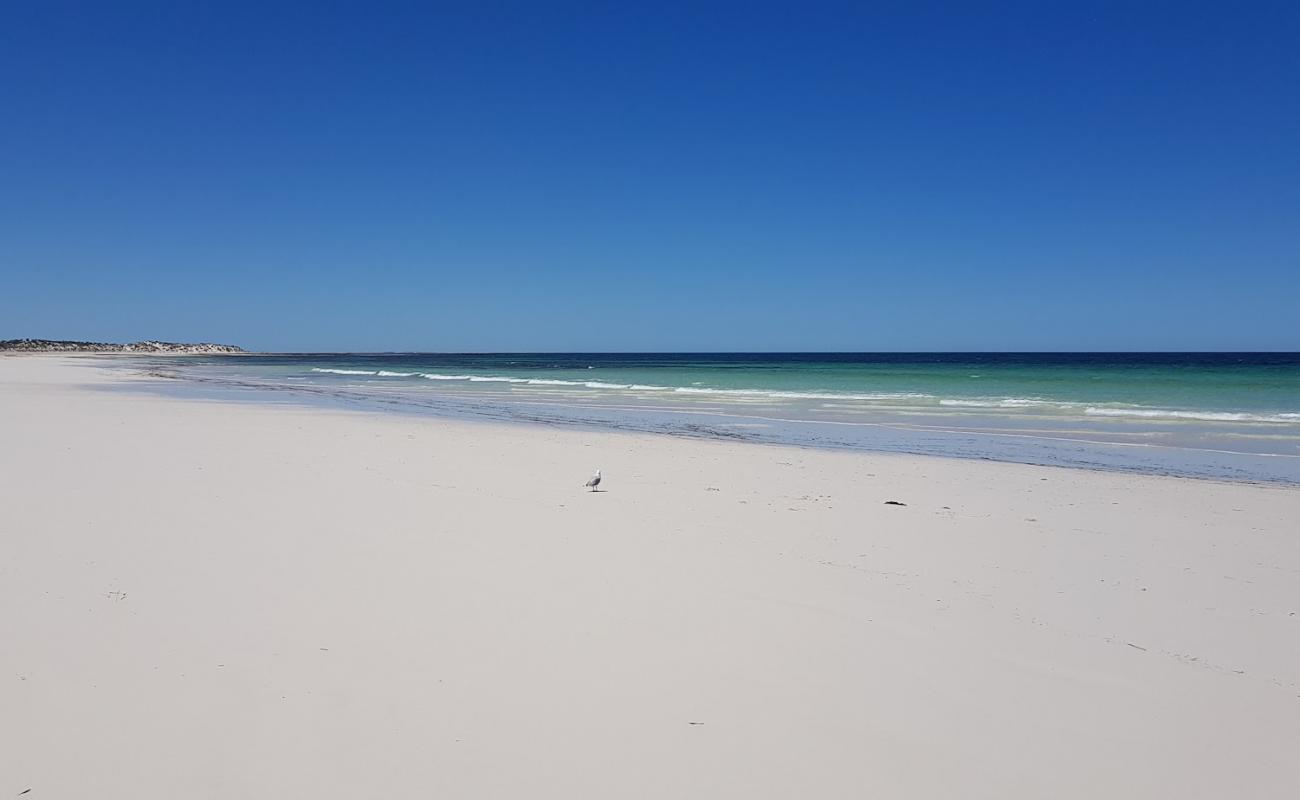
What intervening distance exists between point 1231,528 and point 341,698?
26.7ft

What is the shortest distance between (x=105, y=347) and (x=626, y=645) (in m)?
160

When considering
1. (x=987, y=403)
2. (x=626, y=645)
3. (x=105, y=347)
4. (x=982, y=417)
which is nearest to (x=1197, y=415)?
(x=982, y=417)

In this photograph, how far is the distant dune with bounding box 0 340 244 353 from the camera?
114 metres

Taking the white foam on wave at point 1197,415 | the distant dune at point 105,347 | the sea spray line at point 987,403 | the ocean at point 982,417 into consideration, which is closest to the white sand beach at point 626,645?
the ocean at point 982,417

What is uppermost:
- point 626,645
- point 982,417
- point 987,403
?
point 987,403

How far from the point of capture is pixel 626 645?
13.1 ft

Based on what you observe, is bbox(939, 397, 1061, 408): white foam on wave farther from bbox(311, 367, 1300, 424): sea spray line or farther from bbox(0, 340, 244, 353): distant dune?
bbox(0, 340, 244, 353): distant dune

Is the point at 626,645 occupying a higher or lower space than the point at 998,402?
lower

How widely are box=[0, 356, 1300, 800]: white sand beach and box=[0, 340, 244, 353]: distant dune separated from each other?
13206 cm

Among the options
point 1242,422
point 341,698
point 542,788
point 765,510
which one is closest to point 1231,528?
point 765,510

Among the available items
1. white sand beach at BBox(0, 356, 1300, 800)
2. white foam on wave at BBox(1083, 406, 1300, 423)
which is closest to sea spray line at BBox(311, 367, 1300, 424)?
white foam on wave at BBox(1083, 406, 1300, 423)

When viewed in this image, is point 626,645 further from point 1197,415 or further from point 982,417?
point 1197,415

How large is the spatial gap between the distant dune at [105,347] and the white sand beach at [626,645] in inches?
5199

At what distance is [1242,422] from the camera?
757 inches
